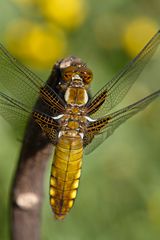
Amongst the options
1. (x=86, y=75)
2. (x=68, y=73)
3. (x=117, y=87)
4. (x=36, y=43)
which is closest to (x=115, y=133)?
(x=36, y=43)

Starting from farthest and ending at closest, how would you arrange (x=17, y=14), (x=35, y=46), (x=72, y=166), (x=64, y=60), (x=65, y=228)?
(x=17, y=14), (x=35, y=46), (x=65, y=228), (x=72, y=166), (x=64, y=60)

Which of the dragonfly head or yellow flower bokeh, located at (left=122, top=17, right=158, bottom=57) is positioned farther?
yellow flower bokeh, located at (left=122, top=17, right=158, bottom=57)

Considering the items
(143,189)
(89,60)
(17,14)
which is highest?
(17,14)

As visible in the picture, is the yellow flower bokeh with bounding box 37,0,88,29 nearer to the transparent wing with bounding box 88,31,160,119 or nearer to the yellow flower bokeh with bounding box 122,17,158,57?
the yellow flower bokeh with bounding box 122,17,158,57

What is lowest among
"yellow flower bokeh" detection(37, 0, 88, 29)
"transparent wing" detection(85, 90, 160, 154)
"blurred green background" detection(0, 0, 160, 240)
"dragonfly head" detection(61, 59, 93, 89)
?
"transparent wing" detection(85, 90, 160, 154)

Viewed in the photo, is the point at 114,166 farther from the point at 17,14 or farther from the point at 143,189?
the point at 17,14

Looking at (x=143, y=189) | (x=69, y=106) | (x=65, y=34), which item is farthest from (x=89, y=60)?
(x=69, y=106)

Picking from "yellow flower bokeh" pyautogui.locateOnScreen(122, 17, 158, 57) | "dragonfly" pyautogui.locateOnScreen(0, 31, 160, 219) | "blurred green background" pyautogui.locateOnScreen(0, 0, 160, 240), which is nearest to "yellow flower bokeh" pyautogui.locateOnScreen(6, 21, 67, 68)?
"blurred green background" pyautogui.locateOnScreen(0, 0, 160, 240)
